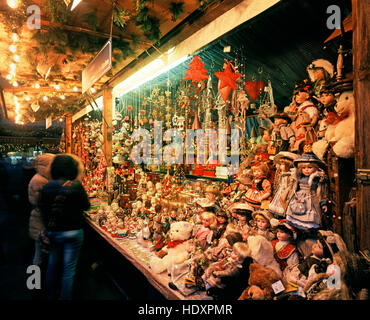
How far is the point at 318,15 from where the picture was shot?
2.13 metres

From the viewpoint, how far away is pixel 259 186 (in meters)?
1.87

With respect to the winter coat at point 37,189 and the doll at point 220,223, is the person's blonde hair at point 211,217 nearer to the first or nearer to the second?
the doll at point 220,223

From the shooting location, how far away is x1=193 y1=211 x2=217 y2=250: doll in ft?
6.99

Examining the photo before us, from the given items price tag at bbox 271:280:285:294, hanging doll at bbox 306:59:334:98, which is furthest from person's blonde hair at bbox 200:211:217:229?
hanging doll at bbox 306:59:334:98

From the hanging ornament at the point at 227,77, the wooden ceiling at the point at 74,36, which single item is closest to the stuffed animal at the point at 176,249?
the hanging ornament at the point at 227,77

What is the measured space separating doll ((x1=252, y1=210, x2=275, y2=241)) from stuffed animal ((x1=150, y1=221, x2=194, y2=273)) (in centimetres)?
68

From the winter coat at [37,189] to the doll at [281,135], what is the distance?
8.67 feet

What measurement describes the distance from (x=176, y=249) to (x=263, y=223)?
0.95 metres

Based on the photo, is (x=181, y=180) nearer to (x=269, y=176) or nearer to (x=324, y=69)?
(x=269, y=176)

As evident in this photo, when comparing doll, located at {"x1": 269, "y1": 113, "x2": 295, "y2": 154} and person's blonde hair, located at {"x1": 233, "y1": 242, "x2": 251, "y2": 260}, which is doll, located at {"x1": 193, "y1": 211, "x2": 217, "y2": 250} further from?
doll, located at {"x1": 269, "y1": 113, "x2": 295, "y2": 154}

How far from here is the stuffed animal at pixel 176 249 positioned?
88.0 inches
